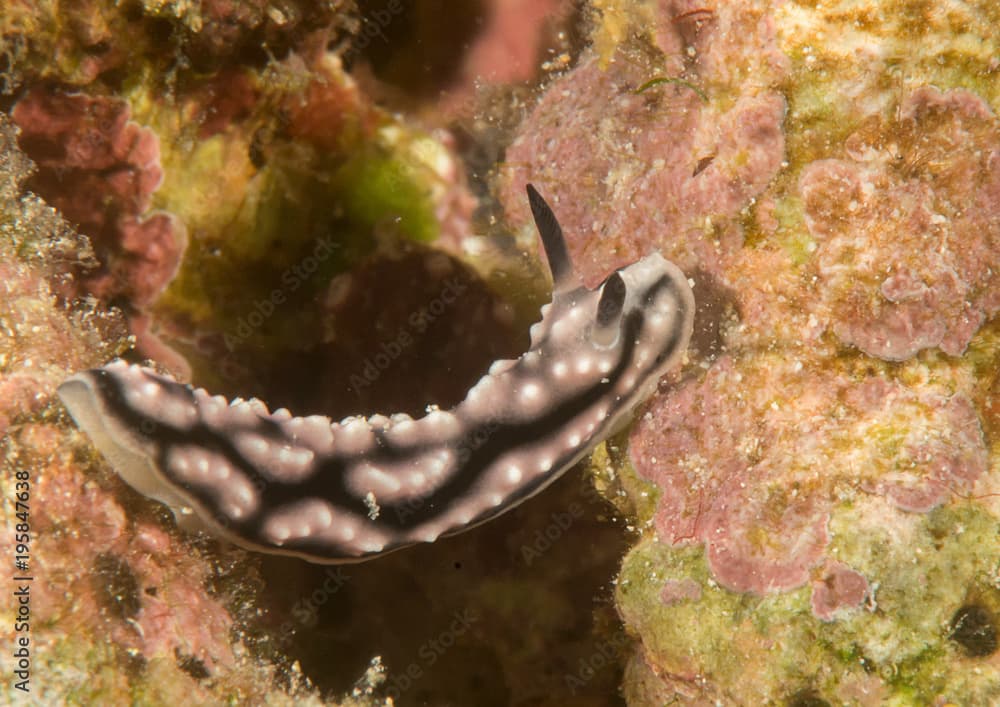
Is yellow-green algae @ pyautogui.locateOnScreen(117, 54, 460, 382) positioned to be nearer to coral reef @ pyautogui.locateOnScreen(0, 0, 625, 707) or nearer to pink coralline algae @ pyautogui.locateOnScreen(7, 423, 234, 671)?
coral reef @ pyautogui.locateOnScreen(0, 0, 625, 707)

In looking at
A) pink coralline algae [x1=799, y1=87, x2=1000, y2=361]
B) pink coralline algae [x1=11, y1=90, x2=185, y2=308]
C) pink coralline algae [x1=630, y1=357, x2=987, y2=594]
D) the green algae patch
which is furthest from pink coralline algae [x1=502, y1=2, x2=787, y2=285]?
pink coralline algae [x1=11, y1=90, x2=185, y2=308]

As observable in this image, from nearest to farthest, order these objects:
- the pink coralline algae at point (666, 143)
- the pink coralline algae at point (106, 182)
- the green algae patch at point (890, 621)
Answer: the green algae patch at point (890, 621)
the pink coralline algae at point (666, 143)
the pink coralline algae at point (106, 182)

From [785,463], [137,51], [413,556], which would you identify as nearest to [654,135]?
[785,463]

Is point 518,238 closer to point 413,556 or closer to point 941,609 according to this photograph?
point 413,556

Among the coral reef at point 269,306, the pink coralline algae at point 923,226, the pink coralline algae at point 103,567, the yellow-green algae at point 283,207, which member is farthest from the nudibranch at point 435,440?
the yellow-green algae at point 283,207

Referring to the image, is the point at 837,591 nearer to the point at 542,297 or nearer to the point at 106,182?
the point at 542,297

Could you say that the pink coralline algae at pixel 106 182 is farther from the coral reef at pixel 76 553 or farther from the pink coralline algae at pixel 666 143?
the pink coralline algae at pixel 666 143
